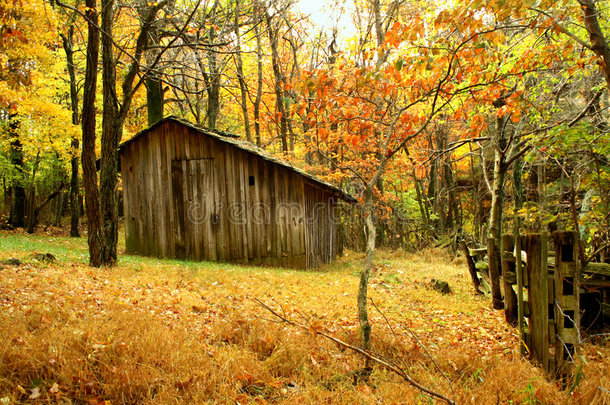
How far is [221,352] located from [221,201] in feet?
34.9

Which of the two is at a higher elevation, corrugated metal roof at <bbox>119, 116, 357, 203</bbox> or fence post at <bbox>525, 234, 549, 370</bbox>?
corrugated metal roof at <bbox>119, 116, 357, 203</bbox>

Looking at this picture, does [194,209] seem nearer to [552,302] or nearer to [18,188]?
[552,302]

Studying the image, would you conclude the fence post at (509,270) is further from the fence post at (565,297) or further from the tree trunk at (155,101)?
the tree trunk at (155,101)

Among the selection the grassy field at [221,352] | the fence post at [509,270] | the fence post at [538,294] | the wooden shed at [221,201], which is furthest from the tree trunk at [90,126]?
the fence post at [538,294]

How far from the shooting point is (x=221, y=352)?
4383 millimetres

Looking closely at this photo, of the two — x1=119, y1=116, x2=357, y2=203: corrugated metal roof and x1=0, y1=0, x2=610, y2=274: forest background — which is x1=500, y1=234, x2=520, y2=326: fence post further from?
x1=119, y1=116, x2=357, y2=203: corrugated metal roof

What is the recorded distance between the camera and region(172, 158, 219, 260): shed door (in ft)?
48.0

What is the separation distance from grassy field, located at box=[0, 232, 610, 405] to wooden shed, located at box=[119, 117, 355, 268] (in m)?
6.70

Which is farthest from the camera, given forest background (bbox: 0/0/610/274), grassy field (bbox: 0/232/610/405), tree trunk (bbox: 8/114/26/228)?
tree trunk (bbox: 8/114/26/228)

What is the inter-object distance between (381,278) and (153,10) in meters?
10.2

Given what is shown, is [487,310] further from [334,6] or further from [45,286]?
[334,6]

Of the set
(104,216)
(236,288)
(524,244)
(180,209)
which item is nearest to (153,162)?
(180,209)

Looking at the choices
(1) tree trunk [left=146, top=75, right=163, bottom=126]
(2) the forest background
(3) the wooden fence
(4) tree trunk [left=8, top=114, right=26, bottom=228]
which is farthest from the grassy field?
(4) tree trunk [left=8, top=114, right=26, bottom=228]

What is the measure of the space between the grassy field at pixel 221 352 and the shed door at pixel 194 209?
678 centimetres
